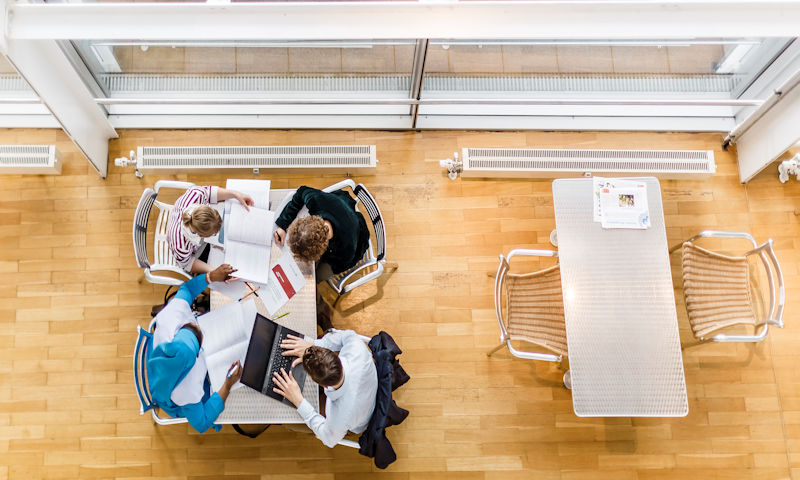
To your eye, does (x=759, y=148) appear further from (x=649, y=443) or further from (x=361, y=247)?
(x=361, y=247)

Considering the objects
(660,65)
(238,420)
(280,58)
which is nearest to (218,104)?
(280,58)

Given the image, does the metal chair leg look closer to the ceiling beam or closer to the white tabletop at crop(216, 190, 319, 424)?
the white tabletop at crop(216, 190, 319, 424)

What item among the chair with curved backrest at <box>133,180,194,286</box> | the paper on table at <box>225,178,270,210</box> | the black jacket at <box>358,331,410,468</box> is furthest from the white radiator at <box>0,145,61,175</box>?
the black jacket at <box>358,331,410,468</box>

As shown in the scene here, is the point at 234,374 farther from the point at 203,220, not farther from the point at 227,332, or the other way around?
the point at 203,220

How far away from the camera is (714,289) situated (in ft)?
10.0

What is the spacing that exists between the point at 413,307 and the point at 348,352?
100 centimetres

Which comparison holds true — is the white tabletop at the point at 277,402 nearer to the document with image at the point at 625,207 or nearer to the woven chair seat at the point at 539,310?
the woven chair seat at the point at 539,310

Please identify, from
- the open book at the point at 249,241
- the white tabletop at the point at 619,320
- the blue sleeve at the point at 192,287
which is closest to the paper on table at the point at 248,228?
the open book at the point at 249,241

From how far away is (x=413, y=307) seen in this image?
3465 mm

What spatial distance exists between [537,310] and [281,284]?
146 cm

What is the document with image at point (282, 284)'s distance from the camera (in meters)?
2.67

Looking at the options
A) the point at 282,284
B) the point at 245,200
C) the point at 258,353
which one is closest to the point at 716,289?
the point at 282,284

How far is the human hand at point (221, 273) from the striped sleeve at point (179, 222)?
190mm

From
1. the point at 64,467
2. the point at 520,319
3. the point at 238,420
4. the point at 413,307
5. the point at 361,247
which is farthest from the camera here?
the point at 413,307
